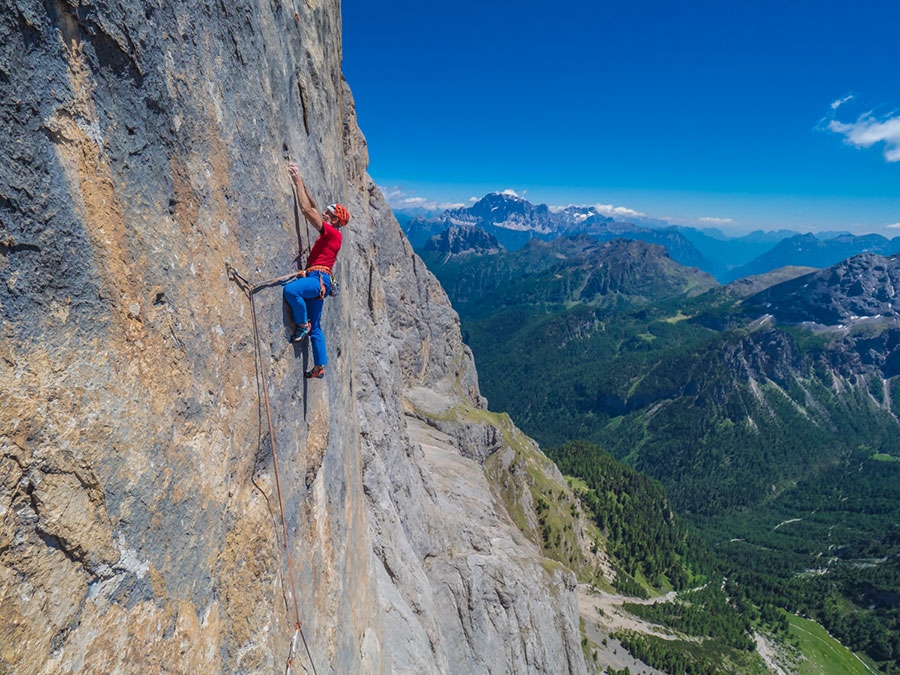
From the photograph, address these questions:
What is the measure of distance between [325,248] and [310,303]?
145 centimetres

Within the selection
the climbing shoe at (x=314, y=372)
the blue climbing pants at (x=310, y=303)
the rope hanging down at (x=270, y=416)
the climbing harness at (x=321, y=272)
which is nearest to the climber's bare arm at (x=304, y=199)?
the climbing harness at (x=321, y=272)

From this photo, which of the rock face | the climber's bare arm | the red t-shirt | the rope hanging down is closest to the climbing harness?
the red t-shirt

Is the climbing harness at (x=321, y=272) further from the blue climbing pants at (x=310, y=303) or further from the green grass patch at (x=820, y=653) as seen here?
the green grass patch at (x=820, y=653)

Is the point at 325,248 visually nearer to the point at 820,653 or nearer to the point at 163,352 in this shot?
the point at 163,352

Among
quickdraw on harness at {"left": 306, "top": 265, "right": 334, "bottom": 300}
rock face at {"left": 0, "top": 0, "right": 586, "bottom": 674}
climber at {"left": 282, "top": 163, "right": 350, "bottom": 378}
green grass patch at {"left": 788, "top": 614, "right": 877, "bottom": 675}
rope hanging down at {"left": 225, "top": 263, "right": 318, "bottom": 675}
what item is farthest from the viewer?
green grass patch at {"left": 788, "top": 614, "right": 877, "bottom": 675}

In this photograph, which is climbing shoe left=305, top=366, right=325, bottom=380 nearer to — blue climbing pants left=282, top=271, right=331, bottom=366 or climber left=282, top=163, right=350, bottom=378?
climber left=282, top=163, right=350, bottom=378

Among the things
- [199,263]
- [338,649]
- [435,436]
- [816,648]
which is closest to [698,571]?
→ [816,648]

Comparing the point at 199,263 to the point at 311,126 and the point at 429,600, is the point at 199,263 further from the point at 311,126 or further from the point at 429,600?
the point at 429,600

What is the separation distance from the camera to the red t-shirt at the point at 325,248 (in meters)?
11.6

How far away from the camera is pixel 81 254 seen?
6.07m

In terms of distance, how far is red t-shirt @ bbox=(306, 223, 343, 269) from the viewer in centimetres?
1160

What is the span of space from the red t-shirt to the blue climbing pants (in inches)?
14.3

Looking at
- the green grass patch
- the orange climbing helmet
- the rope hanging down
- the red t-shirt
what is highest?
the orange climbing helmet

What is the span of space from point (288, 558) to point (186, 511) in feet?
11.9
